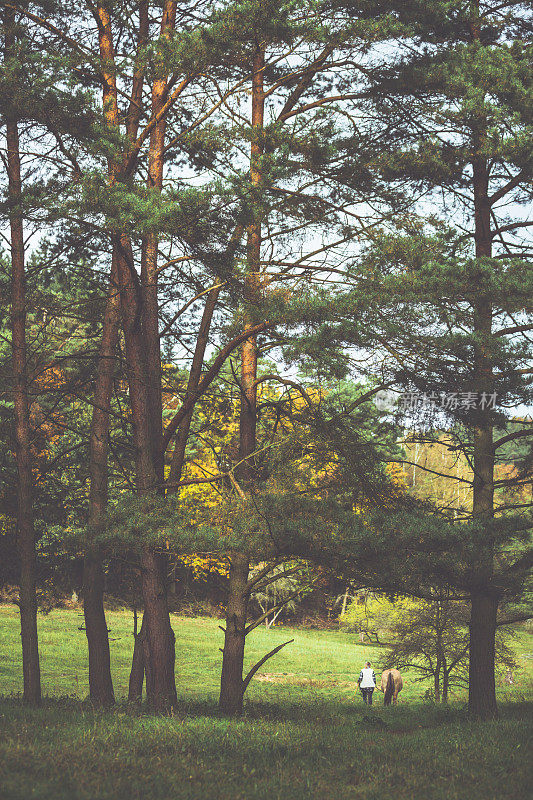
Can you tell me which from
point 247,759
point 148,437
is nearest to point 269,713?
point 148,437

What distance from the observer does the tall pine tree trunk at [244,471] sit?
1108cm

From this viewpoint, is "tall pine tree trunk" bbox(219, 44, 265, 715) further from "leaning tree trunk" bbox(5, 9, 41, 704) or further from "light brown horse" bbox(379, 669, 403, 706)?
"light brown horse" bbox(379, 669, 403, 706)

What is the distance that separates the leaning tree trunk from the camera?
37.2 ft

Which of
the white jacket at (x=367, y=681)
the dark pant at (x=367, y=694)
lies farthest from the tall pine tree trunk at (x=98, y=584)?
the dark pant at (x=367, y=694)

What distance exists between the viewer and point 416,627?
18.9 m

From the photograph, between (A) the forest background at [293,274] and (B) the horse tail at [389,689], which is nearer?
(A) the forest background at [293,274]

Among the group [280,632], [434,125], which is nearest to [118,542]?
[434,125]

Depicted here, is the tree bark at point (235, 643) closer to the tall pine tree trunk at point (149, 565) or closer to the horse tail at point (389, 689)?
the tall pine tree trunk at point (149, 565)

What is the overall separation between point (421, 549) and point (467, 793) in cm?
379

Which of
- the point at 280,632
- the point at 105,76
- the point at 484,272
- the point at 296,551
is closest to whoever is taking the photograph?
the point at 296,551

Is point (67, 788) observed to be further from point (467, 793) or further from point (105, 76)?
point (105, 76)

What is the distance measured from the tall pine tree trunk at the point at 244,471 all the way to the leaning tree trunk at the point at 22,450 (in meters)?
2.92

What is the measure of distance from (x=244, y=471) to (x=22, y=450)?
3644mm

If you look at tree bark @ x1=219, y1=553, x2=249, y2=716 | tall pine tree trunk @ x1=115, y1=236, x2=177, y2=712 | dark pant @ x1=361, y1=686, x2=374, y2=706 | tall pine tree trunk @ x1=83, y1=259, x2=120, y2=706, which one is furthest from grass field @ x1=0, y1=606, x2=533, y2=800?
dark pant @ x1=361, y1=686, x2=374, y2=706
